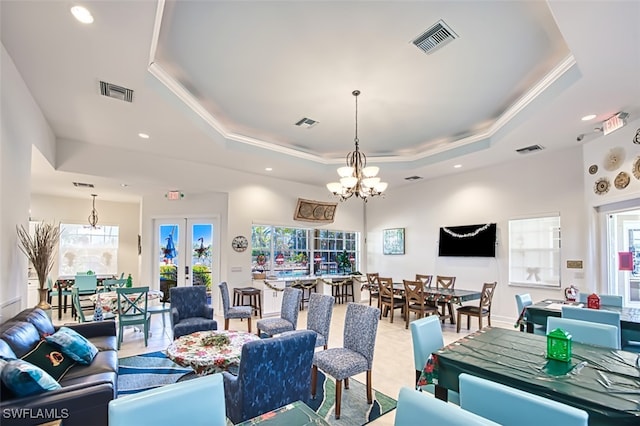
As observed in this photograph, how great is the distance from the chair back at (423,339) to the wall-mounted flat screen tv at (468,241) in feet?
16.1

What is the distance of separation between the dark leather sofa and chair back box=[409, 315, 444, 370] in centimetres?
220

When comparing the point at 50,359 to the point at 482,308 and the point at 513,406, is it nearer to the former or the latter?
the point at 513,406

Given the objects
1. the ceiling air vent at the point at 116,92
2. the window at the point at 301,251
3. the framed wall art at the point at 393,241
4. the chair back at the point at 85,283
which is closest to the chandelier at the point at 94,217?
the chair back at the point at 85,283

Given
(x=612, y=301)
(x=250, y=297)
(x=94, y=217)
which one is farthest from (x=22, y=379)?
(x=94, y=217)

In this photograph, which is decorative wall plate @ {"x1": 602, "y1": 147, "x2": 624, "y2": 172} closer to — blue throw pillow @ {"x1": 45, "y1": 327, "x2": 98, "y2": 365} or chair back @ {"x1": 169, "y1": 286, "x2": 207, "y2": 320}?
chair back @ {"x1": 169, "y1": 286, "x2": 207, "y2": 320}

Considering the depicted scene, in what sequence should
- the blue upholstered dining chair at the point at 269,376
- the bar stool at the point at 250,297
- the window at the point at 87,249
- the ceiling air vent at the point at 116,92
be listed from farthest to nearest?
1. the window at the point at 87,249
2. the bar stool at the point at 250,297
3. the ceiling air vent at the point at 116,92
4. the blue upholstered dining chair at the point at 269,376

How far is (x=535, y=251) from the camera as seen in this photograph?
627 cm

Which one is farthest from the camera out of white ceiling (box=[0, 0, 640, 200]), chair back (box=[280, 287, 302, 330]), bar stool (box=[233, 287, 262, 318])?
bar stool (box=[233, 287, 262, 318])

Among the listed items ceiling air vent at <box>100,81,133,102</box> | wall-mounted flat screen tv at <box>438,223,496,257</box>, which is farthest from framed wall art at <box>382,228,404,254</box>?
ceiling air vent at <box>100,81,133,102</box>

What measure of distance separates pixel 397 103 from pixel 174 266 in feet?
19.7

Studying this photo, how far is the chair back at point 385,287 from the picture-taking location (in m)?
6.45

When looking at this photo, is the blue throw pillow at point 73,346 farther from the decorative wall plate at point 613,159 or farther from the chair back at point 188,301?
the decorative wall plate at point 613,159

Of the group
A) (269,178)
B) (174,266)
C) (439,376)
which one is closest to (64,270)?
(174,266)

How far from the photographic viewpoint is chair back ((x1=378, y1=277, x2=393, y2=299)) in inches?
254
